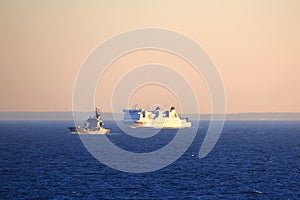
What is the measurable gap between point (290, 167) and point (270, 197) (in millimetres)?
33023

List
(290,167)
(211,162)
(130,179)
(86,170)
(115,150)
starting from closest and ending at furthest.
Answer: (130,179)
(86,170)
(290,167)
(211,162)
(115,150)

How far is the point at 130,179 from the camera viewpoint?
8212 centimetres

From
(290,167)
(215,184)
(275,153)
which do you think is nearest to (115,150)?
(275,153)

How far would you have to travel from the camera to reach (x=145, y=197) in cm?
6675

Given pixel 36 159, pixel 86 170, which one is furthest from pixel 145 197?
pixel 36 159

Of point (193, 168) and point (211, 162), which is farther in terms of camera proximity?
point (211, 162)

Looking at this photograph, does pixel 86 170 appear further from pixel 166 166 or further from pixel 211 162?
pixel 211 162

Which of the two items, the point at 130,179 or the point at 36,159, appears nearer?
the point at 130,179

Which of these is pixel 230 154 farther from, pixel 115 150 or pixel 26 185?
pixel 26 185

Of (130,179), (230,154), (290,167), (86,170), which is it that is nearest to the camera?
(130,179)

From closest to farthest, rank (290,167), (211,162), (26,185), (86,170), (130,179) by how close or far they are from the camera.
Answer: (26,185) < (130,179) < (86,170) < (290,167) < (211,162)

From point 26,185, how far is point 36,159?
36263mm

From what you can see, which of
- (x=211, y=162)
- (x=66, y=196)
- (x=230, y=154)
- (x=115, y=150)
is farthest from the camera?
(x=115, y=150)

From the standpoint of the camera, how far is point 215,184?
3056 inches
